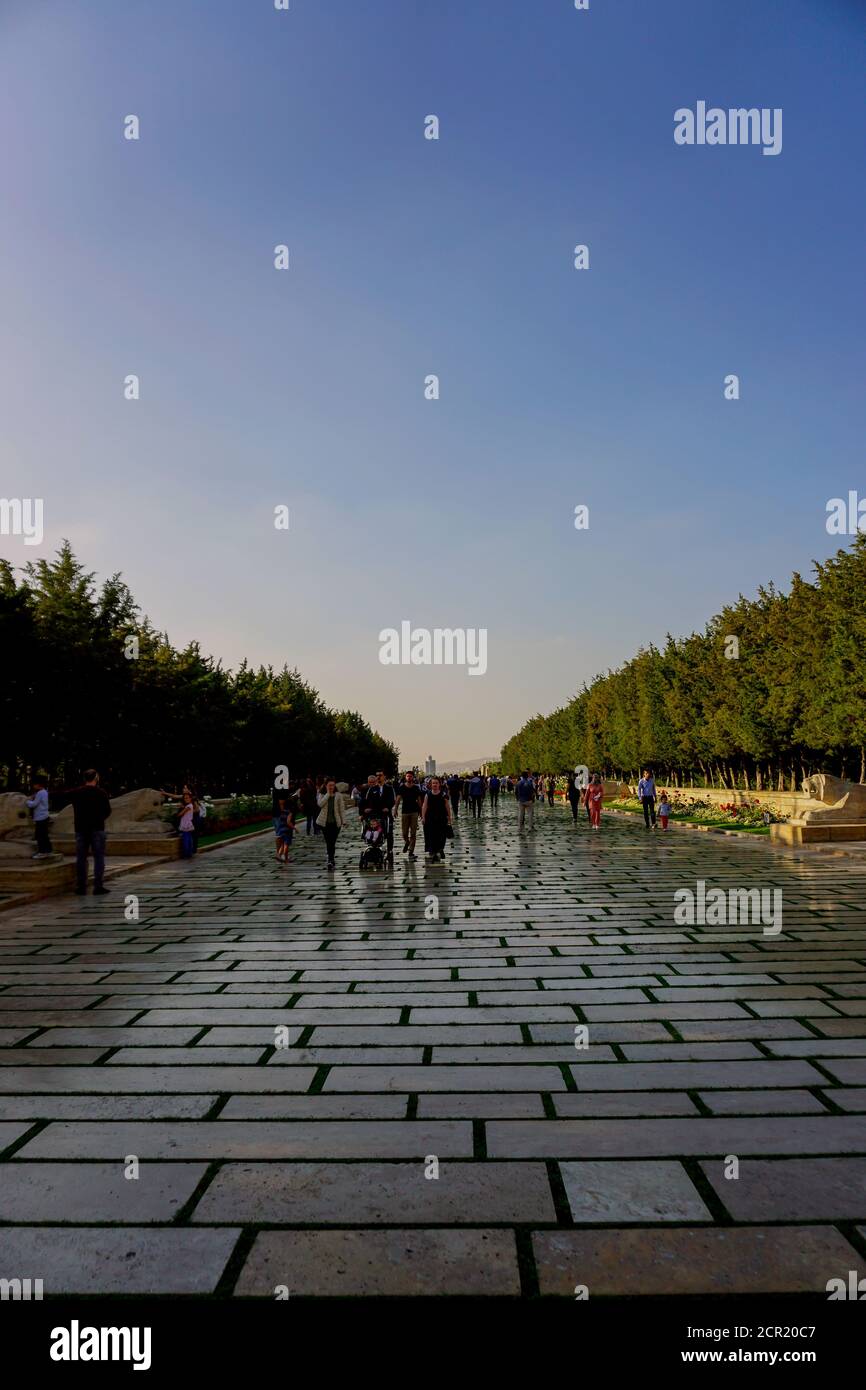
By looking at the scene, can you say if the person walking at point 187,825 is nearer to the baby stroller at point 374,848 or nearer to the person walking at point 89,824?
the baby stroller at point 374,848

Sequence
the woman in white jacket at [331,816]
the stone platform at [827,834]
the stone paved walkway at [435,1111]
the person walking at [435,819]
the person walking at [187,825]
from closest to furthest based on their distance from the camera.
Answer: the stone paved walkway at [435,1111] → the woman in white jacket at [331,816] → the person walking at [435,819] → the person walking at [187,825] → the stone platform at [827,834]

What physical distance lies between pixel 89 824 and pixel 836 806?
15.1 metres

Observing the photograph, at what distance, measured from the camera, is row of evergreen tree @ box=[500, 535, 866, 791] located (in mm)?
25391

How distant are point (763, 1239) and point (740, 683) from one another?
32031mm

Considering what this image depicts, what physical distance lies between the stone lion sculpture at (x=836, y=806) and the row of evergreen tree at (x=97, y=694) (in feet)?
55.9

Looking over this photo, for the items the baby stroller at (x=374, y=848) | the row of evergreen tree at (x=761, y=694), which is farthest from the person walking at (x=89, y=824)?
the row of evergreen tree at (x=761, y=694)

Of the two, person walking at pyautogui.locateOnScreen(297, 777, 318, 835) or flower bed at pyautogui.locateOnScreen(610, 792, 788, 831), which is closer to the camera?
flower bed at pyautogui.locateOnScreen(610, 792, 788, 831)

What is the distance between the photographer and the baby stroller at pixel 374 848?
50.8 ft

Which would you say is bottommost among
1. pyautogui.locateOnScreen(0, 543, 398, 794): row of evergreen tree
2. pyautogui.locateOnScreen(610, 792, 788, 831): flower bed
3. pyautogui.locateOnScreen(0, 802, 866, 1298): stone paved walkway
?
pyautogui.locateOnScreen(610, 792, 788, 831): flower bed

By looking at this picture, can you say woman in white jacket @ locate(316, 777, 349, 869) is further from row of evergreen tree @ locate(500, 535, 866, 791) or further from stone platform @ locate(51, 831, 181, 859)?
row of evergreen tree @ locate(500, 535, 866, 791)

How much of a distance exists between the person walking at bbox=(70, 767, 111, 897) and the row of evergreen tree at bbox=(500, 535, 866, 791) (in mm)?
19602

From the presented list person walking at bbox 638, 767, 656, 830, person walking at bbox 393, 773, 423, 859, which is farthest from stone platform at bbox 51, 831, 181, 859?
person walking at bbox 638, 767, 656, 830

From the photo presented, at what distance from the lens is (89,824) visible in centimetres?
1240
